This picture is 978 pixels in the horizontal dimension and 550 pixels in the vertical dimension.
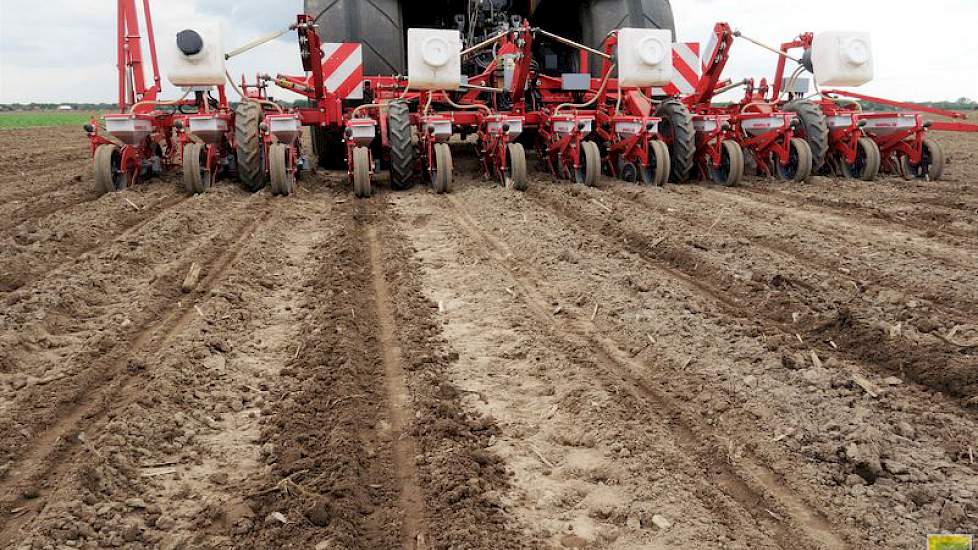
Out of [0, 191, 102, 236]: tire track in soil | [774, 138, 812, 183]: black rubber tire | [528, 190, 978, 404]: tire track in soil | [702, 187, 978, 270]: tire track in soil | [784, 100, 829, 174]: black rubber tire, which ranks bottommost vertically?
[528, 190, 978, 404]: tire track in soil

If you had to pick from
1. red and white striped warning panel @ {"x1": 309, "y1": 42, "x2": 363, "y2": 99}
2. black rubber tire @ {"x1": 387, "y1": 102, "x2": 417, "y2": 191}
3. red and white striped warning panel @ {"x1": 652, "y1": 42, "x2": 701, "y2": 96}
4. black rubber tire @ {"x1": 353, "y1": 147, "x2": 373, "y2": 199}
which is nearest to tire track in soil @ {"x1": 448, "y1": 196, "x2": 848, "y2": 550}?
black rubber tire @ {"x1": 353, "y1": 147, "x2": 373, "y2": 199}

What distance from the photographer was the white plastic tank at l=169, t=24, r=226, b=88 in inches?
294

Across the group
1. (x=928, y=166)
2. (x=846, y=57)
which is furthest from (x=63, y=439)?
(x=928, y=166)

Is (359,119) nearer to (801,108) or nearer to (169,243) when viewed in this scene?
(169,243)

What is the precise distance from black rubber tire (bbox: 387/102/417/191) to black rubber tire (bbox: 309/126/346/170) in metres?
2.27

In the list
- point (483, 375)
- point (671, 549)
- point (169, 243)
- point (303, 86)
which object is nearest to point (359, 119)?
point (303, 86)

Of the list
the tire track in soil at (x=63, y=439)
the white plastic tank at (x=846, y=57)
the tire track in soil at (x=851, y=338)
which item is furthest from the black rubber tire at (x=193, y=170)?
the white plastic tank at (x=846, y=57)

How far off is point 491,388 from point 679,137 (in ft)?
19.5

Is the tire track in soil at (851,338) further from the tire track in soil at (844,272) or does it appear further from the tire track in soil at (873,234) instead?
the tire track in soil at (873,234)

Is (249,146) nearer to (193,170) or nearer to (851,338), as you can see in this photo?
(193,170)

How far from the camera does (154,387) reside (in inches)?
113

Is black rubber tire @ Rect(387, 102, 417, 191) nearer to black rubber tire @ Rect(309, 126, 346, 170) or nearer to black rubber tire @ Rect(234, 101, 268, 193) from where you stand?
black rubber tire @ Rect(234, 101, 268, 193)

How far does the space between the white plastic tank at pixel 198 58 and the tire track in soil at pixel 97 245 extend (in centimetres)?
137

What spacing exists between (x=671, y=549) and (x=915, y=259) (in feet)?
11.7
